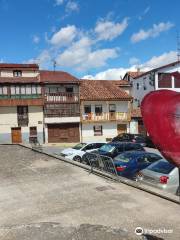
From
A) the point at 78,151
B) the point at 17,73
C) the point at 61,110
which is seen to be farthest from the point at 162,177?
the point at 17,73

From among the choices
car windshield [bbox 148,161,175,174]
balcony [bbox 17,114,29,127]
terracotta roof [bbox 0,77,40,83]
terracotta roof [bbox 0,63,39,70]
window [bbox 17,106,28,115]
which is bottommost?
car windshield [bbox 148,161,175,174]

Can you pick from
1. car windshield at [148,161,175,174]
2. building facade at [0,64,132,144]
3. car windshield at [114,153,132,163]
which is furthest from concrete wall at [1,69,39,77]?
car windshield at [148,161,175,174]

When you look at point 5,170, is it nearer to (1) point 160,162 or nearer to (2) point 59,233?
(1) point 160,162

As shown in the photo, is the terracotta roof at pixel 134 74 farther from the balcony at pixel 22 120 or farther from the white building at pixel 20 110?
the balcony at pixel 22 120

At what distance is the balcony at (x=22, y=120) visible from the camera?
40.7 metres

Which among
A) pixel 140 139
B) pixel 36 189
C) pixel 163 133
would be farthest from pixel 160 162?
pixel 140 139

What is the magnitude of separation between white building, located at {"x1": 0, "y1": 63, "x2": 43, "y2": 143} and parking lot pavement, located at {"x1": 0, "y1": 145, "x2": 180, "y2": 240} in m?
26.5

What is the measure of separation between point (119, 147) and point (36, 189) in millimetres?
9943

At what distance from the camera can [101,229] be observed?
24.9 feet

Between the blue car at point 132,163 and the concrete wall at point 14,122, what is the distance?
26242 mm

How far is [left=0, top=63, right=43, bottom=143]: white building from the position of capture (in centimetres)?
4019

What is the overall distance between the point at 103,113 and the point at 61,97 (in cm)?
604

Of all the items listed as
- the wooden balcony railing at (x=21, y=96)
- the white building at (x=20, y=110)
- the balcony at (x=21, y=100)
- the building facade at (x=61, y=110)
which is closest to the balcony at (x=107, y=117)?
the building facade at (x=61, y=110)

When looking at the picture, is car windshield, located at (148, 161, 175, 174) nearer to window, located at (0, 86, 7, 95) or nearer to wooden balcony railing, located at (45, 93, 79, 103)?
wooden balcony railing, located at (45, 93, 79, 103)
